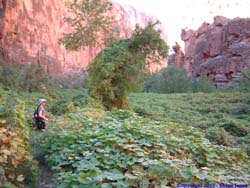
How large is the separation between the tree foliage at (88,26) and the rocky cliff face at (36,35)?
130 inches

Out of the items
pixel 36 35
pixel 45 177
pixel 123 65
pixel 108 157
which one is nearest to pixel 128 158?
pixel 108 157

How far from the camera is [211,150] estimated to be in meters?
4.82

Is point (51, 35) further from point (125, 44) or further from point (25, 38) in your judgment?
point (125, 44)

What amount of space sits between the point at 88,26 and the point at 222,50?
1575 centimetres

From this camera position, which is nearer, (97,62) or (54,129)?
(54,129)

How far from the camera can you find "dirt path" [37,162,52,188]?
163 inches

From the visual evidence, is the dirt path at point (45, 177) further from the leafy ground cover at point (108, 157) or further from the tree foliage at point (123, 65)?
the tree foliage at point (123, 65)

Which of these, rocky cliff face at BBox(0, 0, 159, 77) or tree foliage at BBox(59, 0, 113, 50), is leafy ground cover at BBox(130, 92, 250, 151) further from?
rocky cliff face at BBox(0, 0, 159, 77)

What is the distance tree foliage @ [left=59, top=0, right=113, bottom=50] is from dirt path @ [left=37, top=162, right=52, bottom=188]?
701 inches

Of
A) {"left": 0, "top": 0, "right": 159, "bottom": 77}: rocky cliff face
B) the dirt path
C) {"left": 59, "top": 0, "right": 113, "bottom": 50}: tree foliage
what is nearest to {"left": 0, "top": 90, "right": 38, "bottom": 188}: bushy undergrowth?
the dirt path

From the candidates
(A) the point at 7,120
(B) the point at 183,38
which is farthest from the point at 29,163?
(B) the point at 183,38

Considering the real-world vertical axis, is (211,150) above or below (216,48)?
below

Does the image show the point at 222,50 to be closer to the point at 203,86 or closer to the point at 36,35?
the point at 203,86

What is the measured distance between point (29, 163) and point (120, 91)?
852 centimetres
